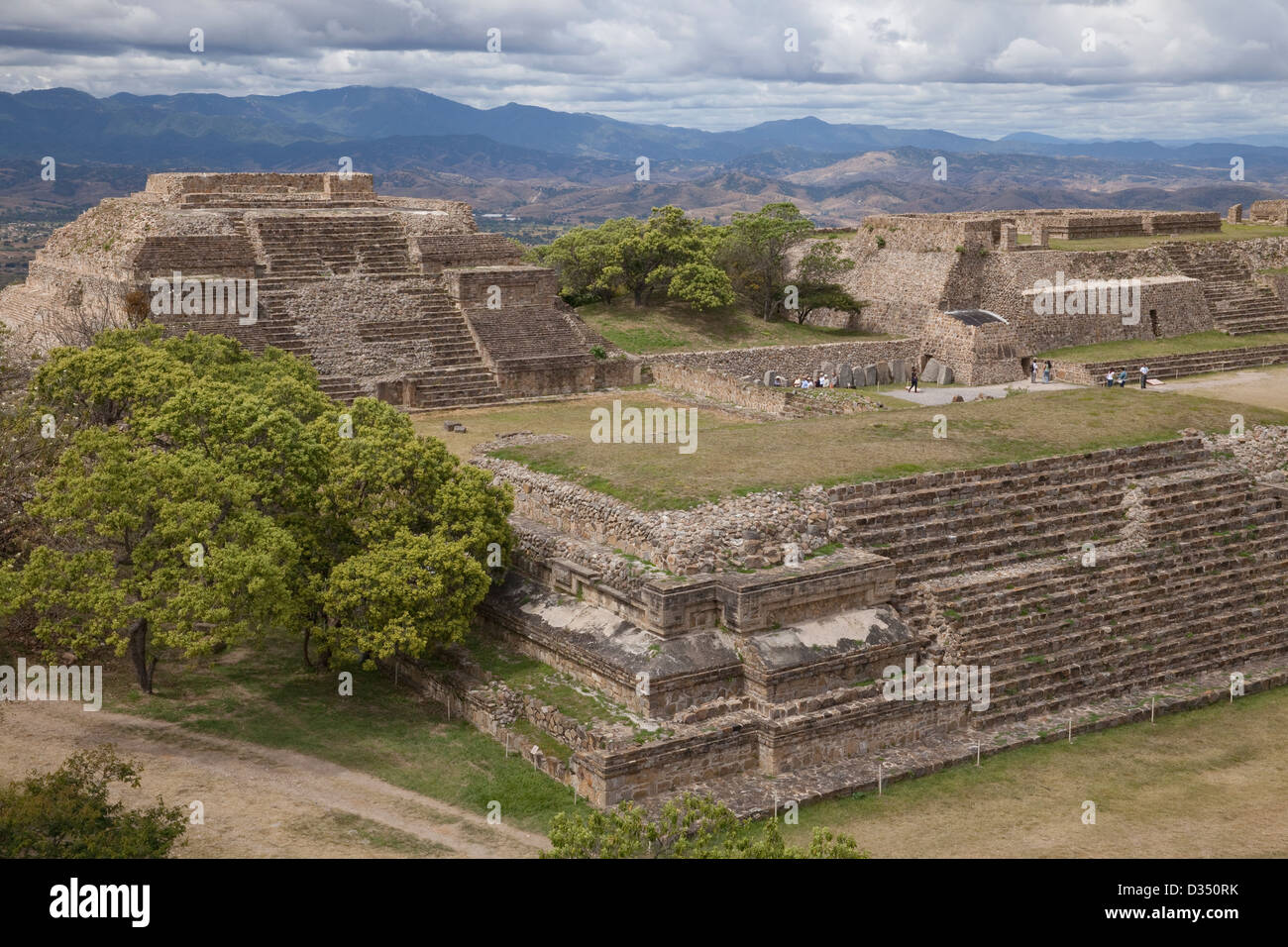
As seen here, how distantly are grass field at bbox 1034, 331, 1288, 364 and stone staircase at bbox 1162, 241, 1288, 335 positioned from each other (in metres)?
0.62

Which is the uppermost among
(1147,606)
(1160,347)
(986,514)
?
(1160,347)

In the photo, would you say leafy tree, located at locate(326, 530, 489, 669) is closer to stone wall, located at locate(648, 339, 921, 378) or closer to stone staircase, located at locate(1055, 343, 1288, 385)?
stone wall, located at locate(648, 339, 921, 378)

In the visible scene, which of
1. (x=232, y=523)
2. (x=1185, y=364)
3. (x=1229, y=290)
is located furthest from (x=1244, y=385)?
(x=232, y=523)

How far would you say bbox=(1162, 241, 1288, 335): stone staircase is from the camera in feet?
137

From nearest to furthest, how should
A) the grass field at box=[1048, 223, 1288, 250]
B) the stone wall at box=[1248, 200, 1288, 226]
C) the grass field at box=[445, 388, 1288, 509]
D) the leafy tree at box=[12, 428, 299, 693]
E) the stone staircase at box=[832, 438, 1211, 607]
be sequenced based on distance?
the leafy tree at box=[12, 428, 299, 693], the stone staircase at box=[832, 438, 1211, 607], the grass field at box=[445, 388, 1288, 509], the grass field at box=[1048, 223, 1288, 250], the stone wall at box=[1248, 200, 1288, 226]

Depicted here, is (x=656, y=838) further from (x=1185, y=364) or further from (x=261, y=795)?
(x=1185, y=364)

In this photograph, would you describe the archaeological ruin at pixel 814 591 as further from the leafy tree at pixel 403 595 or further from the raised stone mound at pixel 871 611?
the leafy tree at pixel 403 595

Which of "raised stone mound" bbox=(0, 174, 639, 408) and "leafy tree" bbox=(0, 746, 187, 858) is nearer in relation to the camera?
"leafy tree" bbox=(0, 746, 187, 858)

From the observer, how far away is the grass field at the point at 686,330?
36938 millimetres

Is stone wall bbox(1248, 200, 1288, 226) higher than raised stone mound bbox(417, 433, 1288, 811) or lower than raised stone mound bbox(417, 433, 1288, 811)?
higher

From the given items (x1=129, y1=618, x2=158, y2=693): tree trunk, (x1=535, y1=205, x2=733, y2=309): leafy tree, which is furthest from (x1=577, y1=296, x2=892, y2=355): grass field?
(x1=129, y1=618, x2=158, y2=693): tree trunk

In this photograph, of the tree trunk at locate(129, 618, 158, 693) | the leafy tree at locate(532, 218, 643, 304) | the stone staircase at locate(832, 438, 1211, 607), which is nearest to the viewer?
the tree trunk at locate(129, 618, 158, 693)

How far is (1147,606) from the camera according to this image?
20641 mm

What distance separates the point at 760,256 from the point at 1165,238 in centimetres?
1534
